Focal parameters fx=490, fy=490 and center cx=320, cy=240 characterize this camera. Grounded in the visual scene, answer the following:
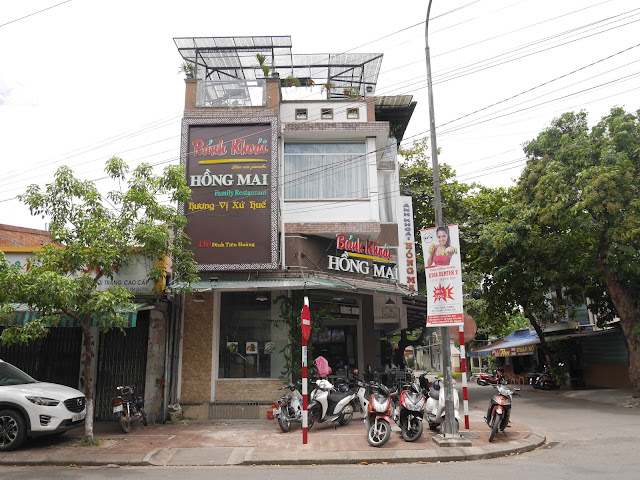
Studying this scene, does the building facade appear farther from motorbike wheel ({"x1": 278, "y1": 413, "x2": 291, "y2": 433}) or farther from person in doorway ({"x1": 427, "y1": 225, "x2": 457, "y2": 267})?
person in doorway ({"x1": 427, "y1": 225, "x2": 457, "y2": 267})

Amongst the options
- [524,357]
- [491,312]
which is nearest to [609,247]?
[491,312]

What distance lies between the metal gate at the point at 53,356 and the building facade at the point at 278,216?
3.14 metres

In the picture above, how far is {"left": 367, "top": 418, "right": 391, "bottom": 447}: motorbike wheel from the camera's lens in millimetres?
9250

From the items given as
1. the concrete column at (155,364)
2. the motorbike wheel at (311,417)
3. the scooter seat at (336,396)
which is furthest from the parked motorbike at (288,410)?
the concrete column at (155,364)

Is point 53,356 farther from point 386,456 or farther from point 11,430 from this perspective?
point 386,456

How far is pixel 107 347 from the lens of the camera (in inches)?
535

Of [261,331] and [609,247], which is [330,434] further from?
[609,247]

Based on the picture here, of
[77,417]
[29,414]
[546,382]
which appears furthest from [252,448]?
[546,382]

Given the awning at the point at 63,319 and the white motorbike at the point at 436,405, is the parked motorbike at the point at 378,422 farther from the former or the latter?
the awning at the point at 63,319

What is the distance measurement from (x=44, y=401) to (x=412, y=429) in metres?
7.16

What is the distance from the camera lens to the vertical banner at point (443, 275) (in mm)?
9812

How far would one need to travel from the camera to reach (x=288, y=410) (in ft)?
36.8

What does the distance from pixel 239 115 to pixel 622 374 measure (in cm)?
2047

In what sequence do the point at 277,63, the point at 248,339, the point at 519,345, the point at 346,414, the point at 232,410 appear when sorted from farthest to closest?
the point at 519,345, the point at 277,63, the point at 248,339, the point at 232,410, the point at 346,414
